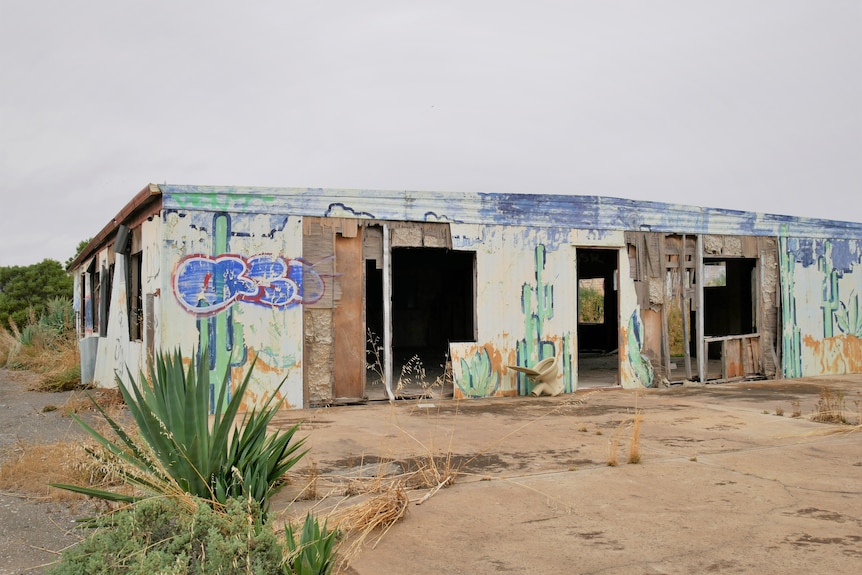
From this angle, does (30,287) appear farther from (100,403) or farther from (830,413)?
(830,413)

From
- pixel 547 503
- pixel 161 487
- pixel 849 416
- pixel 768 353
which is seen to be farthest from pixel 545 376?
pixel 161 487

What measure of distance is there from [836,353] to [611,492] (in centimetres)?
1206

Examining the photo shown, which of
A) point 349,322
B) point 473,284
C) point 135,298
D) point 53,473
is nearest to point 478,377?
point 473,284

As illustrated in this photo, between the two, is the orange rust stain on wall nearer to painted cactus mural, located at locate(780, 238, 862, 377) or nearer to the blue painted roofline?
painted cactus mural, located at locate(780, 238, 862, 377)

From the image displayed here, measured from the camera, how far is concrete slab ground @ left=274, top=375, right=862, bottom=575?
12.3ft

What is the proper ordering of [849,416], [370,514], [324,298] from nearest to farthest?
[370,514] < [849,416] < [324,298]

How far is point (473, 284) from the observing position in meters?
11.4

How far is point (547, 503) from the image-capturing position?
4773 mm

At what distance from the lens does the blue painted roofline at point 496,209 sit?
981cm

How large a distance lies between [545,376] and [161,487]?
8210mm

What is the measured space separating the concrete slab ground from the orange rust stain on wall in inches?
227

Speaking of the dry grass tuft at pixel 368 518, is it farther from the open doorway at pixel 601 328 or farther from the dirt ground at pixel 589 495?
the open doorway at pixel 601 328

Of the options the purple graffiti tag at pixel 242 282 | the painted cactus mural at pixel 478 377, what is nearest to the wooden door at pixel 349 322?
the purple graffiti tag at pixel 242 282

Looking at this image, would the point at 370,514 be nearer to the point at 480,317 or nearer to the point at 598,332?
the point at 480,317
